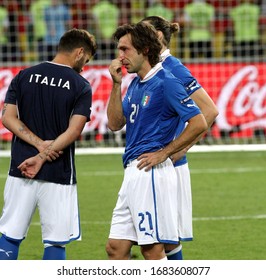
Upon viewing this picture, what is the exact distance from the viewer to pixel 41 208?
734cm

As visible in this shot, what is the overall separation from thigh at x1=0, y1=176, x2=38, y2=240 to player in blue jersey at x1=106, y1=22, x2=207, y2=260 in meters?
0.76

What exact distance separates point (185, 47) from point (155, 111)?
1147cm

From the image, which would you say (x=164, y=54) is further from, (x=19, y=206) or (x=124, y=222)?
(x=19, y=206)

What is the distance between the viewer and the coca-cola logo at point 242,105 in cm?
1656

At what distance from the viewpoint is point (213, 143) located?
16.8 metres

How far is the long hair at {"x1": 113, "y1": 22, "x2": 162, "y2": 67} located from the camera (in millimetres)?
6730

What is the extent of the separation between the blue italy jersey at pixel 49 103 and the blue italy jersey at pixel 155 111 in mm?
505

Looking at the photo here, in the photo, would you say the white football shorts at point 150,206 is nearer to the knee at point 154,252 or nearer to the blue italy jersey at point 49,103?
the knee at point 154,252

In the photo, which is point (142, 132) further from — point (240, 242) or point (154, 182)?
point (240, 242)

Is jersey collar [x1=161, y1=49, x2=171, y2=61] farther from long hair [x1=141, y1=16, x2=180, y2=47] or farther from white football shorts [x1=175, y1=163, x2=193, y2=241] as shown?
white football shorts [x1=175, y1=163, x2=193, y2=241]

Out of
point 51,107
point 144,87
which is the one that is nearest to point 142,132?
point 144,87

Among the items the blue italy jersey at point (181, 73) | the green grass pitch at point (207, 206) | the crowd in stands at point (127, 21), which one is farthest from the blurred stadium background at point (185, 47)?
the blue italy jersey at point (181, 73)

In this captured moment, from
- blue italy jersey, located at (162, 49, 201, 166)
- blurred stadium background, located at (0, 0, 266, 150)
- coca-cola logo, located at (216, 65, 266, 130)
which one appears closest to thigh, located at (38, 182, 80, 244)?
blue italy jersey, located at (162, 49, 201, 166)

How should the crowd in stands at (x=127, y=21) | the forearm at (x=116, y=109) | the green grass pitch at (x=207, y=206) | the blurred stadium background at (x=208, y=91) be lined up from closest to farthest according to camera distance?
1. the forearm at (x=116, y=109)
2. the green grass pitch at (x=207, y=206)
3. the blurred stadium background at (x=208, y=91)
4. the crowd in stands at (x=127, y=21)
